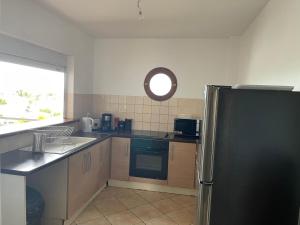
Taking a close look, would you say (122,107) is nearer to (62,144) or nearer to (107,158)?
(107,158)

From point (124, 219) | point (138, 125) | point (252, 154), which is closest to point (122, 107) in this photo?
point (138, 125)

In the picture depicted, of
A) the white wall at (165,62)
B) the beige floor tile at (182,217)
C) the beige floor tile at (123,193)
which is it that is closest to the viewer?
the beige floor tile at (182,217)

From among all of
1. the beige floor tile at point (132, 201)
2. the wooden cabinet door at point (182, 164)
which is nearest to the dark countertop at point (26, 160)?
the beige floor tile at point (132, 201)

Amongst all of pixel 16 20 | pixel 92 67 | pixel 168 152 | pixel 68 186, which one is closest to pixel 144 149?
pixel 168 152

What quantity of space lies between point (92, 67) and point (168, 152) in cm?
198

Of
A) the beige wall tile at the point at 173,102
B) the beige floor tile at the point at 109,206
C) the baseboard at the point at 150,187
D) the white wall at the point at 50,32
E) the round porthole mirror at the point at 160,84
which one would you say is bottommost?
the beige floor tile at the point at 109,206

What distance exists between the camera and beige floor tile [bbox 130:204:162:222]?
9.12 feet

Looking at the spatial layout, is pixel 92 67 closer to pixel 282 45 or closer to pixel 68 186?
pixel 68 186

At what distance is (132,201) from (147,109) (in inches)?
58.4

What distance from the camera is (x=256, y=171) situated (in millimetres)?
1401

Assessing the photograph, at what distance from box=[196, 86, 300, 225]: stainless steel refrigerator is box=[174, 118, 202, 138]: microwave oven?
82.4 inches

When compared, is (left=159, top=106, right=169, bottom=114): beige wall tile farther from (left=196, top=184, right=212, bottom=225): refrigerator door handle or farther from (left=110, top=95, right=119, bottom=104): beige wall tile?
(left=196, top=184, right=212, bottom=225): refrigerator door handle

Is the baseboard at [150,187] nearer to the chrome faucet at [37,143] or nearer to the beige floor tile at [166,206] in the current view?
the beige floor tile at [166,206]

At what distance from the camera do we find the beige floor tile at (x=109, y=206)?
113 inches
